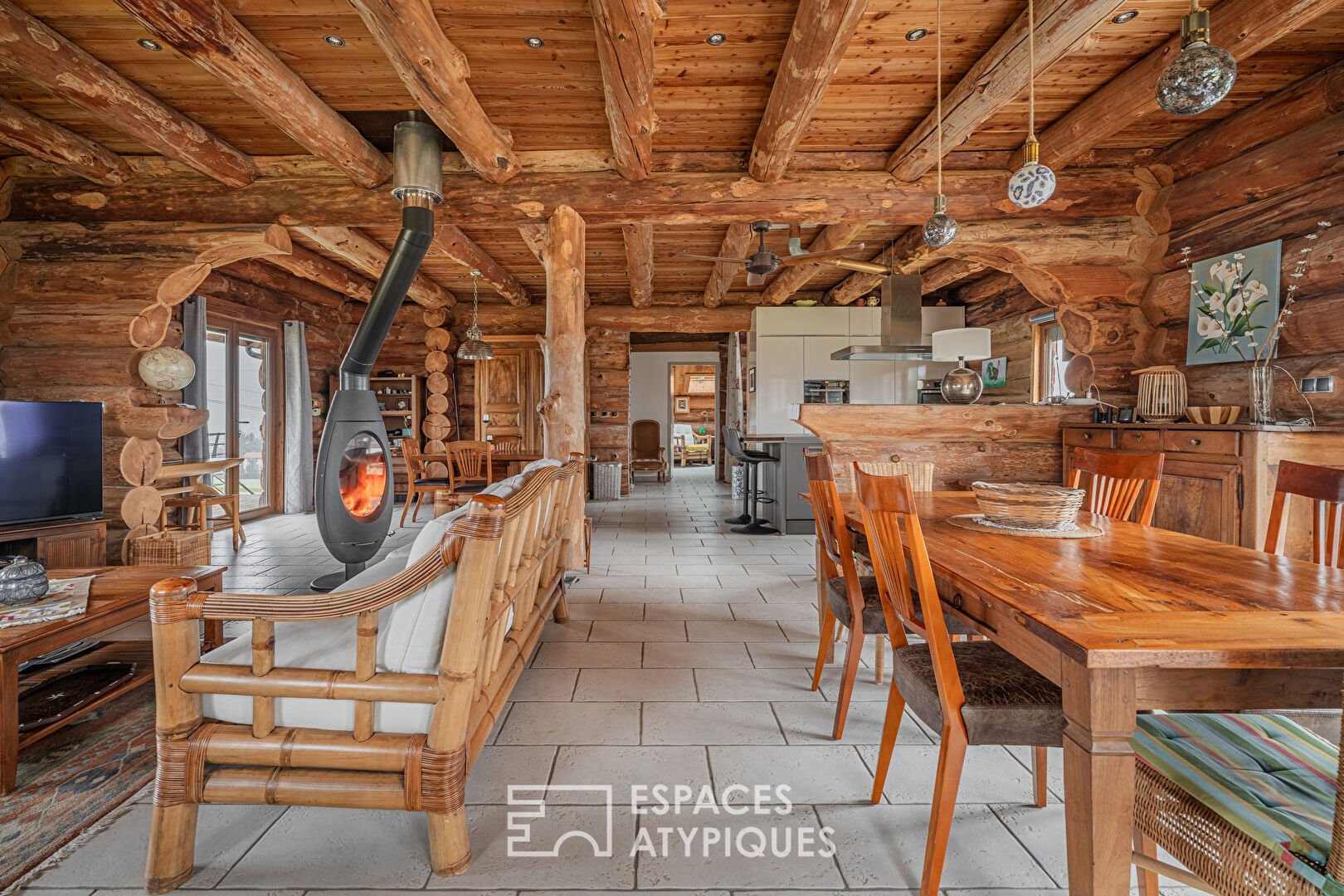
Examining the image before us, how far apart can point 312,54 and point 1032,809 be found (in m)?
4.37

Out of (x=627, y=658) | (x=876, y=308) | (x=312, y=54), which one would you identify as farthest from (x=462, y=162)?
(x=876, y=308)

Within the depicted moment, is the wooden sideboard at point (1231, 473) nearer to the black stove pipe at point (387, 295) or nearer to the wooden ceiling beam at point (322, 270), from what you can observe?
the black stove pipe at point (387, 295)

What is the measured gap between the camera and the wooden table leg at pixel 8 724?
166 centimetres

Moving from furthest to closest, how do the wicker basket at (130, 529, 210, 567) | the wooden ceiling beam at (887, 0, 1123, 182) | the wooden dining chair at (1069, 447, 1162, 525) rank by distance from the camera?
1. the wicker basket at (130, 529, 210, 567)
2. the wooden ceiling beam at (887, 0, 1123, 182)
3. the wooden dining chair at (1069, 447, 1162, 525)

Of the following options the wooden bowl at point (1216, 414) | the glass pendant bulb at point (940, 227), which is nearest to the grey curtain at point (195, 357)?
the glass pendant bulb at point (940, 227)

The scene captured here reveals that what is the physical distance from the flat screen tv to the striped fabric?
499 cm

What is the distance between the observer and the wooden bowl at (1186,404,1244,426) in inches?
138

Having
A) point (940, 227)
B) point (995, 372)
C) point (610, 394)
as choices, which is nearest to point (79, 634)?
point (940, 227)

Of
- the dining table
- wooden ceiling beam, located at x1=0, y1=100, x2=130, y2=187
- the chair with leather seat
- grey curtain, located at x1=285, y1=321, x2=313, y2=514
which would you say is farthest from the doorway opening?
the dining table

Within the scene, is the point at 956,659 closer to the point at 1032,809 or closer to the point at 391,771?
the point at 1032,809

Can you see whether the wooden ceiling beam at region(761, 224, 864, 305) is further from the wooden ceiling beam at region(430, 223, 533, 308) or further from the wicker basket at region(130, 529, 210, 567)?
the wicker basket at region(130, 529, 210, 567)

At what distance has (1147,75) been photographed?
3.09m

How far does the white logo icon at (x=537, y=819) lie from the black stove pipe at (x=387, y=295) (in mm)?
2855

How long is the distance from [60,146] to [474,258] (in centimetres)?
297
